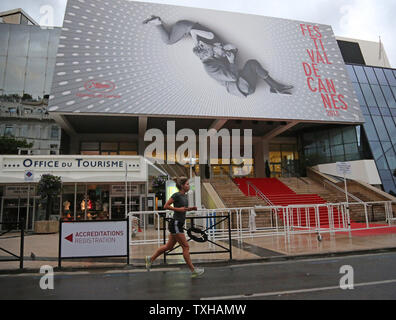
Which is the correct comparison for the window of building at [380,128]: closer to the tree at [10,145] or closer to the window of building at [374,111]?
the window of building at [374,111]

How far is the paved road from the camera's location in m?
4.41

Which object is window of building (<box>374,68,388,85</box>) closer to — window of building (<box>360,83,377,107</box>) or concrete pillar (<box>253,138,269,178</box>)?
window of building (<box>360,83,377,107</box>)

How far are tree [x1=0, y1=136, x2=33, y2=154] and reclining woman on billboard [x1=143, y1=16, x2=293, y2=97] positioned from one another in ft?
46.9

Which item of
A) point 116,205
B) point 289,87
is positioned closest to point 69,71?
point 116,205

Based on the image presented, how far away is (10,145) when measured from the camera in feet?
76.8

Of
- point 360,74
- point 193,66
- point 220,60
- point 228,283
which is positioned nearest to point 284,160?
point 360,74

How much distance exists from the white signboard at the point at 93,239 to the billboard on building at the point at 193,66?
48.0ft

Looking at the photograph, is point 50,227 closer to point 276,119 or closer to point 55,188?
point 55,188

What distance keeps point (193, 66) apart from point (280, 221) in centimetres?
1478

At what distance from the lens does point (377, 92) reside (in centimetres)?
2806

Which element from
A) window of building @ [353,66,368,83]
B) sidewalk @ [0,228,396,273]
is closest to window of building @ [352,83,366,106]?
window of building @ [353,66,368,83]
